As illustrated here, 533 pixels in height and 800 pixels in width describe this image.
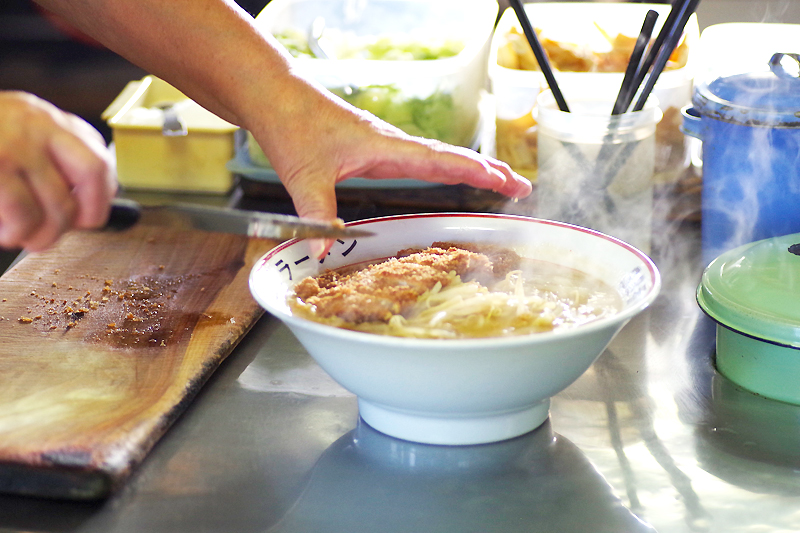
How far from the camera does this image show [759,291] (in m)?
1.05

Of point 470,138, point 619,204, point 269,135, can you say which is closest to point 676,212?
point 619,204

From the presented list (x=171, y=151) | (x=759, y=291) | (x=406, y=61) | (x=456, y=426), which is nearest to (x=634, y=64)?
(x=759, y=291)

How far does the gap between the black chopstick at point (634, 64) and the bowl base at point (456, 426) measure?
2.23 ft

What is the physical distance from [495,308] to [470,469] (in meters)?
0.21

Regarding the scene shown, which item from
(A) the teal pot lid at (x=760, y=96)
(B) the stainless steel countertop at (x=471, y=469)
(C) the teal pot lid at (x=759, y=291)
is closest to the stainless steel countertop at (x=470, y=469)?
(B) the stainless steel countertop at (x=471, y=469)

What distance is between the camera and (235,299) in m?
1.33

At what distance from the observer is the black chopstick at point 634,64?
1.32 m

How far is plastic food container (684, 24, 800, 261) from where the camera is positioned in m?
1.21

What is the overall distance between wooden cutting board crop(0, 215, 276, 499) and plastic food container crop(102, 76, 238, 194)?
24cm

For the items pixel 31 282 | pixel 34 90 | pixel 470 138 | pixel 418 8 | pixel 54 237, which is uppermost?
pixel 418 8

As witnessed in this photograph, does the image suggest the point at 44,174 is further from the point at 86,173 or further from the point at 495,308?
the point at 495,308

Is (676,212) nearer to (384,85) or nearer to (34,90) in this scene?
(384,85)

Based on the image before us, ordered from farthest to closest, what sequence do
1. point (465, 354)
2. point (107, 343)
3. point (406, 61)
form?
point (406, 61), point (107, 343), point (465, 354)

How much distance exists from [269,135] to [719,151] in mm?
795
